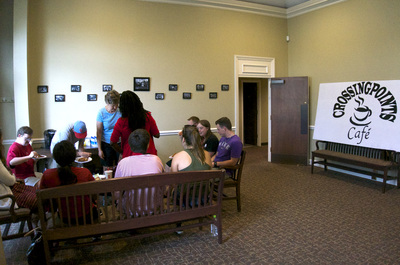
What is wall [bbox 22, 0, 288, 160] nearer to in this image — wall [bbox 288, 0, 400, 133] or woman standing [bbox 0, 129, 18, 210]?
wall [bbox 288, 0, 400, 133]

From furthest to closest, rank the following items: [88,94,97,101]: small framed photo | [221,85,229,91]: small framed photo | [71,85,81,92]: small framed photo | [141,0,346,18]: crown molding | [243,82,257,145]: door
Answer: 1. [243,82,257,145]: door
2. [221,85,229,91]: small framed photo
3. [141,0,346,18]: crown molding
4. [88,94,97,101]: small framed photo
5. [71,85,81,92]: small framed photo

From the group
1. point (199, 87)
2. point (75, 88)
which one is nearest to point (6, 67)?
point (75, 88)

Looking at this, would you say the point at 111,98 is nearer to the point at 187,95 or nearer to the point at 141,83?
the point at 141,83

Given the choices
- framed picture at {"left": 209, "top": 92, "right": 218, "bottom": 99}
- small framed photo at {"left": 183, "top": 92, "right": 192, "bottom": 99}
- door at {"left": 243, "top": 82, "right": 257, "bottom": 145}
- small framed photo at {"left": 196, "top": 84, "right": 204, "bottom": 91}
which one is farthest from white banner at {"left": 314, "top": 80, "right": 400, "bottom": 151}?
door at {"left": 243, "top": 82, "right": 257, "bottom": 145}

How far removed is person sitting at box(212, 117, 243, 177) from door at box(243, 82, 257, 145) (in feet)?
19.0

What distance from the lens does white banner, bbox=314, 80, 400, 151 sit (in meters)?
4.77

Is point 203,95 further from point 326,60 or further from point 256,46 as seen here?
point 326,60

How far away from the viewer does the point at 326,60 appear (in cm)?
605

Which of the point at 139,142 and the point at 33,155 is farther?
the point at 33,155

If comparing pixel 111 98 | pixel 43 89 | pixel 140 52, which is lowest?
pixel 111 98

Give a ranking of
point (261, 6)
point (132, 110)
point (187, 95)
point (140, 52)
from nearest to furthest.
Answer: point (132, 110)
point (140, 52)
point (187, 95)
point (261, 6)

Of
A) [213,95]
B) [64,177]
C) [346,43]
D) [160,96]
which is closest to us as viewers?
[64,177]

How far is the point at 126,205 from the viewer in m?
2.43

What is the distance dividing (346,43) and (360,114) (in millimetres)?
1470
